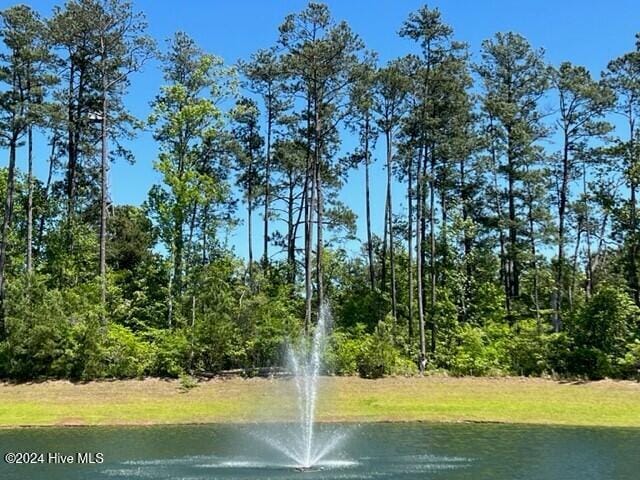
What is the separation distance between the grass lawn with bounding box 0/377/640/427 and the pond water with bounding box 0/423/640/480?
140cm

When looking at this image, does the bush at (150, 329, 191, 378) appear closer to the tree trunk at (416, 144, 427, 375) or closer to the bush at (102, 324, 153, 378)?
the bush at (102, 324, 153, 378)

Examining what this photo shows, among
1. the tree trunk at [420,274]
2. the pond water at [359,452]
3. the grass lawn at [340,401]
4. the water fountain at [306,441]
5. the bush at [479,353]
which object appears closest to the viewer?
the pond water at [359,452]

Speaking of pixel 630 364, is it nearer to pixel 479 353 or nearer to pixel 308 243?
pixel 479 353

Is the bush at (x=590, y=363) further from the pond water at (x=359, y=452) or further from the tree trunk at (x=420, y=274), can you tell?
the pond water at (x=359, y=452)

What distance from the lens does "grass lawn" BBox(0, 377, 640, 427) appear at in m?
21.8

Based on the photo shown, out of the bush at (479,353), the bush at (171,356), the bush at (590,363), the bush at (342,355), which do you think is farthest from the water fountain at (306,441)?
the bush at (590,363)

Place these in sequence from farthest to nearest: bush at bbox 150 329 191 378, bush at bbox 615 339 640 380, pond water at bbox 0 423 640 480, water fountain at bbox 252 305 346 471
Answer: bush at bbox 150 329 191 378 < bush at bbox 615 339 640 380 < water fountain at bbox 252 305 346 471 < pond water at bbox 0 423 640 480

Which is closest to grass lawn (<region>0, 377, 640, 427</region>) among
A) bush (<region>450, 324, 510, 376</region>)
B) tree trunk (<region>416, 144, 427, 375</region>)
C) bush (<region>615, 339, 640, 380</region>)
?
bush (<region>615, 339, 640, 380</region>)

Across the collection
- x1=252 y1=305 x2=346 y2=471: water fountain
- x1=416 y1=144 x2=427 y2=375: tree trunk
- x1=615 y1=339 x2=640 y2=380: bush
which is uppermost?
x1=416 y1=144 x2=427 y2=375: tree trunk

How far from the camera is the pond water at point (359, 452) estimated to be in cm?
1360

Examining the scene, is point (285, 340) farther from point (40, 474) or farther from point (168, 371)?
point (40, 474)

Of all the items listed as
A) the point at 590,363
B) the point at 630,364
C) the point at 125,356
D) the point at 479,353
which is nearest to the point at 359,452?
the point at 125,356

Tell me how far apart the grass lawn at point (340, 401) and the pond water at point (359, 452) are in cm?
140

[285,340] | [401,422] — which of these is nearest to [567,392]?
[401,422]
